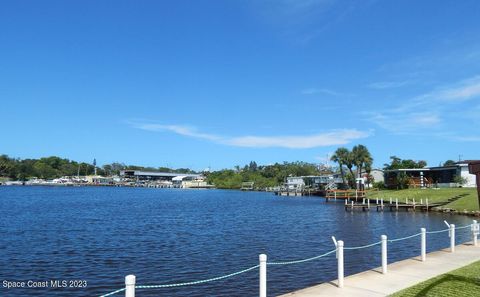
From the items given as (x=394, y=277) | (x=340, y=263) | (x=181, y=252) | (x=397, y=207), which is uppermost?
(x=397, y=207)

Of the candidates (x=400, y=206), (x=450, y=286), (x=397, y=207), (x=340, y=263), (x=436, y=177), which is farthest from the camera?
(x=436, y=177)

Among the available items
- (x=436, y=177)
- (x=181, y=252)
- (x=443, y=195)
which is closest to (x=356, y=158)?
(x=436, y=177)

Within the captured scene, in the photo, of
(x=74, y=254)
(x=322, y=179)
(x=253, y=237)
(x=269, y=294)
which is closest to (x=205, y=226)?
(x=253, y=237)

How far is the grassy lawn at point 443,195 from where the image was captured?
59.0 meters

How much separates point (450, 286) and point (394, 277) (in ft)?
7.07

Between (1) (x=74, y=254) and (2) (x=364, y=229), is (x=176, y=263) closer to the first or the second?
(1) (x=74, y=254)

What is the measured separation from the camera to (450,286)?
1300cm

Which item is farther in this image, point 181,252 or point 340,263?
point 181,252

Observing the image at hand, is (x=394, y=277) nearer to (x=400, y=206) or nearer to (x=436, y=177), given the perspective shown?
(x=400, y=206)

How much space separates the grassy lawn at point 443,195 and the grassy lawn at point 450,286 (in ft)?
151

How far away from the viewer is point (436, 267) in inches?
653

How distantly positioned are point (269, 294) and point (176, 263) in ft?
29.9

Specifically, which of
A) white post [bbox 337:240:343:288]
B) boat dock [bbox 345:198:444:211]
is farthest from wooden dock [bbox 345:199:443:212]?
white post [bbox 337:240:343:288]

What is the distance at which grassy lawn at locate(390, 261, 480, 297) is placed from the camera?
12141mm
